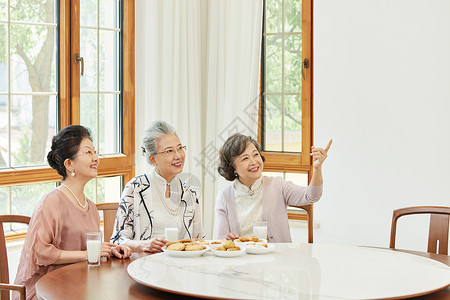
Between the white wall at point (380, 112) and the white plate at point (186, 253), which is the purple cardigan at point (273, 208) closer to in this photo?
the white plate at point (186, 253)

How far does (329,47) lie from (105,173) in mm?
1748

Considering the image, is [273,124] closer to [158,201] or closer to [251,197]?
[251,197]

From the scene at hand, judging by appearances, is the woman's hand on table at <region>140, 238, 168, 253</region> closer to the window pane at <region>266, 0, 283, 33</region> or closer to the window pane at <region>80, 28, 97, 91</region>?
the window pane at <region>80, 28, 97, 91</region>

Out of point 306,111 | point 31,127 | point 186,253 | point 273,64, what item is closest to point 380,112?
point 306,111

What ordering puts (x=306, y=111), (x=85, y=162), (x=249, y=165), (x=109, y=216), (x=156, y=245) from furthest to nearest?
(x=306, y=111), (x=249, y=165), (x=109, y=216), (x=85, y=162), (x=156, y=245)

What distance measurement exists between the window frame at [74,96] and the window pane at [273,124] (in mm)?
999

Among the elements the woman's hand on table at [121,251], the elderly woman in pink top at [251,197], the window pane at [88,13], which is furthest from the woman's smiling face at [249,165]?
the window pane at [88,13]

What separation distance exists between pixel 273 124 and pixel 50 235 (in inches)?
94.3

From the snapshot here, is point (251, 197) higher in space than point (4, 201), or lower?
higher

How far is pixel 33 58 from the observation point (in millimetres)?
3807

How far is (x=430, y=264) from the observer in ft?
7.52

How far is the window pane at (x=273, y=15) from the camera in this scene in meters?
4.48

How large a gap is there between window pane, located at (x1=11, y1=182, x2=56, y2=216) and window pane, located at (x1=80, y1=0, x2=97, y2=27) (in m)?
1.09

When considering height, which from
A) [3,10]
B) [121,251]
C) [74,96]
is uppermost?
[3,10]
